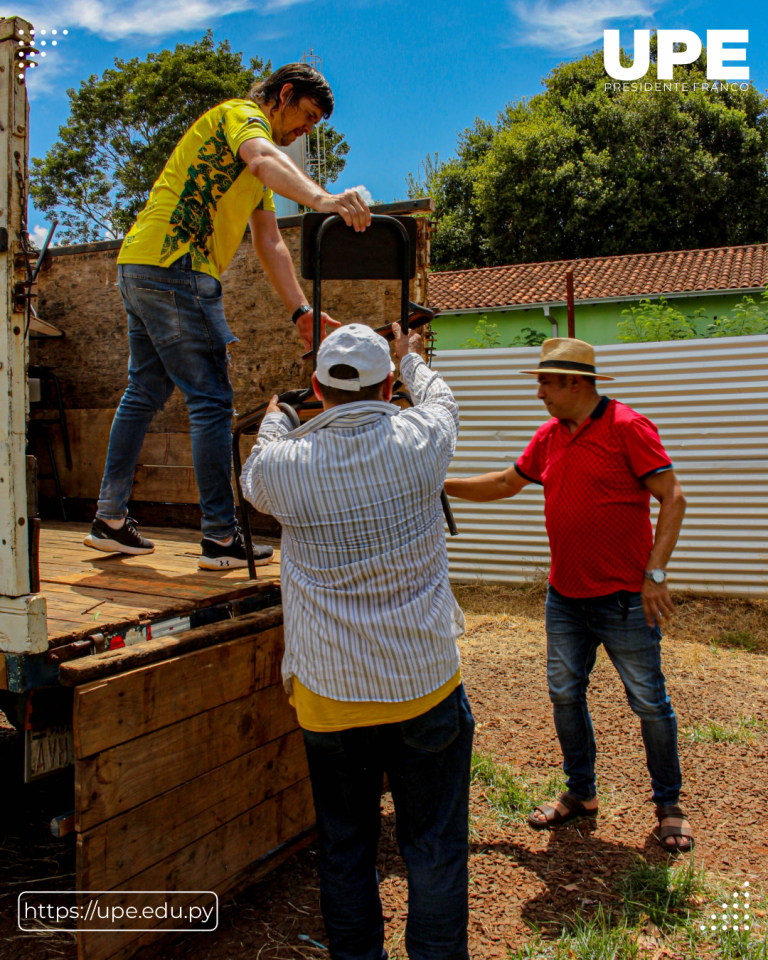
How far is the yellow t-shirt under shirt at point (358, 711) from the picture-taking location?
77.3 inches

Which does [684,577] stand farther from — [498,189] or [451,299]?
[498,189]

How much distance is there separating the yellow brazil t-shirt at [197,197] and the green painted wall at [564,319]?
19044 millimetres

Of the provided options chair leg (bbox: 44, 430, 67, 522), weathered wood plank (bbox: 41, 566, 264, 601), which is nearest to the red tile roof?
chair leg (bbox: 44, 430, 67, 522)

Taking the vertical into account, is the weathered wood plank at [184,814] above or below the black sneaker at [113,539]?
below

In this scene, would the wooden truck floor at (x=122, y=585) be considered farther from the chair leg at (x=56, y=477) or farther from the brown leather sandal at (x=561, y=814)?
the brown leather sandal at (x=561, y=814)

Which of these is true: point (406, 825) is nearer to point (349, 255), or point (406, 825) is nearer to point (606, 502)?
point (606, 502)

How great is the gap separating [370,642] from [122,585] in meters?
1.23

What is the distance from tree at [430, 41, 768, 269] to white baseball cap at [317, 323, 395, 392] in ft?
88.2

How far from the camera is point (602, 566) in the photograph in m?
2.99

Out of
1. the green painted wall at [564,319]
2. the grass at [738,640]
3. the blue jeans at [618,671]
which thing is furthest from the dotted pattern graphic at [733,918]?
the green painted wall at [564,319]

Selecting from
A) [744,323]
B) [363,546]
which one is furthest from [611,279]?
[363,546]

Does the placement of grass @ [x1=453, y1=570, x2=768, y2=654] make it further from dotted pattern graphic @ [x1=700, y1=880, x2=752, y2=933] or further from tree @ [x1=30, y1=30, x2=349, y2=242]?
tree @ [x1=30, y1=30, x2=349, y2=242]

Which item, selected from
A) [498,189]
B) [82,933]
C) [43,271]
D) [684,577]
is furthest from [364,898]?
[498,189]

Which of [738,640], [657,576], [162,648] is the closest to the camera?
[162,648]
